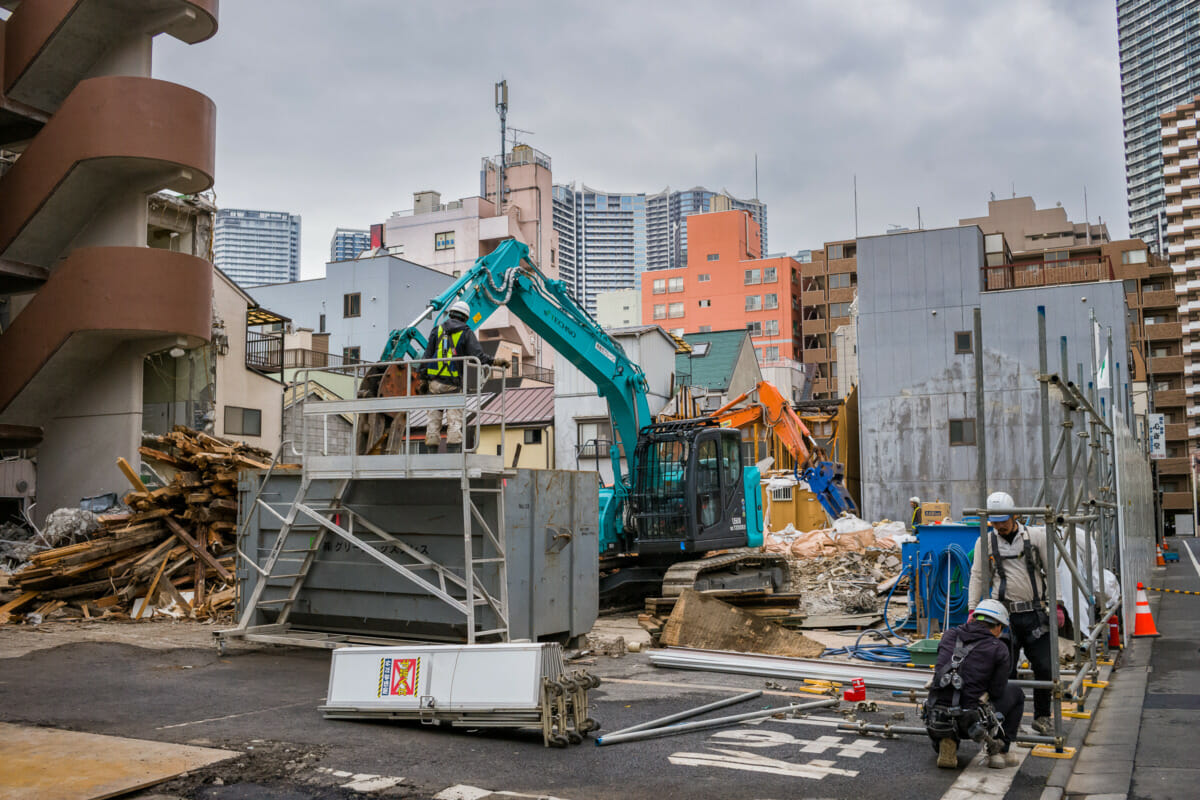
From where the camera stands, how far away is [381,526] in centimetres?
1241

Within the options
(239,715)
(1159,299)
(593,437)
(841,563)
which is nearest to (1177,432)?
(1159,299)

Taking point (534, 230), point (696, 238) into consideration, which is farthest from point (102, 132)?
point (696, 238)

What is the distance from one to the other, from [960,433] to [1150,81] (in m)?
174

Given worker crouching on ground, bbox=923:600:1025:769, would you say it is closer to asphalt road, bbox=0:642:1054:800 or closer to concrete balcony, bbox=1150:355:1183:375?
asphalt road, bbox=0:642:1054:800

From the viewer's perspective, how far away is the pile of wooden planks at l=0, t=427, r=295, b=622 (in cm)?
1588

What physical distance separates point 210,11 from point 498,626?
21146mm

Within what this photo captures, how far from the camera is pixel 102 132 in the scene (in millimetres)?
23797

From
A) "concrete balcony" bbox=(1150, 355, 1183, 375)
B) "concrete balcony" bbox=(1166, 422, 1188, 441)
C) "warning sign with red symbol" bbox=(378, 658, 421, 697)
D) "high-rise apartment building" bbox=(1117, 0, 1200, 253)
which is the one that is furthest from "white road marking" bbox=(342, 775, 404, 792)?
"high-rise apartment building" bbox=(1117, 0, 1200, 253)

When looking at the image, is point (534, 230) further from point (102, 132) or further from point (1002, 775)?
point (1002, 775)

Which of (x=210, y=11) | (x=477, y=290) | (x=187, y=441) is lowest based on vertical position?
(x=187, y=441)

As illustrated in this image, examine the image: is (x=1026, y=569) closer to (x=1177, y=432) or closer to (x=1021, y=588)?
(x=1021, y=588)

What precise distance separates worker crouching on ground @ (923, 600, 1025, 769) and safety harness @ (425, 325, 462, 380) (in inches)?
271

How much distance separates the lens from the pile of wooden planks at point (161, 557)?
15875mm

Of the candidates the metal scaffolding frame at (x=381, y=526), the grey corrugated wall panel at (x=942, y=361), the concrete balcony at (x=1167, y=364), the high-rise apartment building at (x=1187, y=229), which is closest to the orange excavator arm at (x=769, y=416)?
the grey corrugated wall panel at (x=942, y=361)
